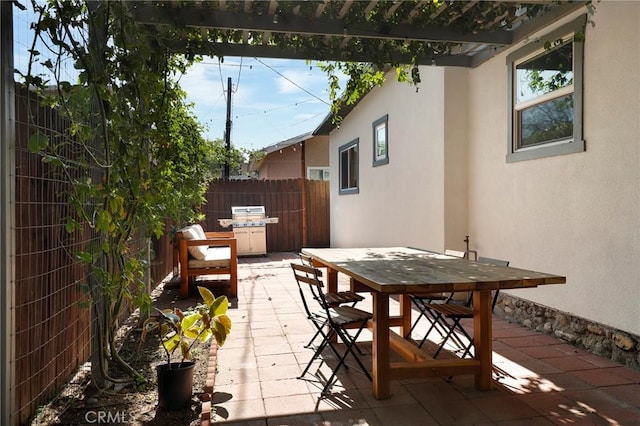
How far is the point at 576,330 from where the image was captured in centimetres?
398

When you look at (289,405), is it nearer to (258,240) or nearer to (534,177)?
(534,177)

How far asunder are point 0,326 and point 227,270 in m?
4.31

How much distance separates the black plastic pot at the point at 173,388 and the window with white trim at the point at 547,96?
3579 mm

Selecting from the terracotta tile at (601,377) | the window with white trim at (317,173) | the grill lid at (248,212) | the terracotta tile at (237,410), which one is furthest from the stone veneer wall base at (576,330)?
the window with white trim at (317,173)

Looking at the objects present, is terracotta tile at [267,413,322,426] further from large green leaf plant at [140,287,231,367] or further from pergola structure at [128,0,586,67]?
pergola structure at [128,0,586,67]

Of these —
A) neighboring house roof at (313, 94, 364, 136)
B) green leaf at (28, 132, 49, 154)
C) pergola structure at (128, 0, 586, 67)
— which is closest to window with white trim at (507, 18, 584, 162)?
pergola structure at (128, 0, 586, 67)

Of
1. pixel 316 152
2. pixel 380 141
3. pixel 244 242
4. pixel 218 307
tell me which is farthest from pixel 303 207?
pixel 218 307

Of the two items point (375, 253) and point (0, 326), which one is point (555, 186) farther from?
point (0, 326)

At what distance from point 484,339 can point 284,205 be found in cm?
957

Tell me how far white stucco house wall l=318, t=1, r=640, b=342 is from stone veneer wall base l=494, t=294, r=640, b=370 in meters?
0.09

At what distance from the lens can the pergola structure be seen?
12.3 ft

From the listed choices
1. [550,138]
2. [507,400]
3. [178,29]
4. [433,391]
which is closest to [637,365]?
[507,400]

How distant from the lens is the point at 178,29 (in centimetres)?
376

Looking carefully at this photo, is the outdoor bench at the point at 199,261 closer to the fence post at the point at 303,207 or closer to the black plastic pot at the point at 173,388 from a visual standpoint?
the black plastic pot at the point at 173,388
